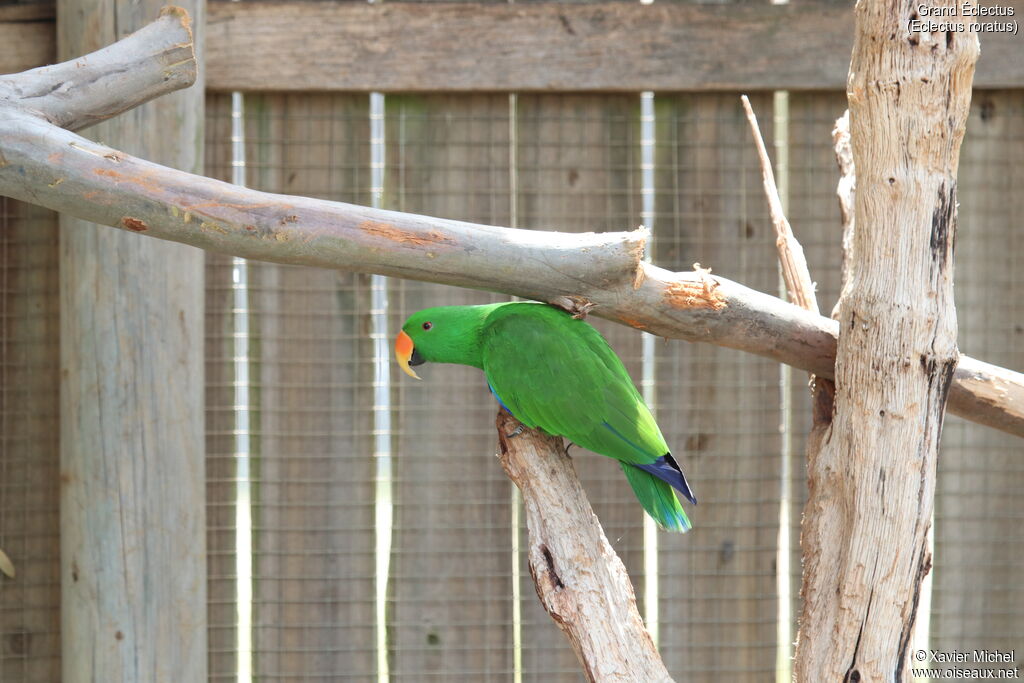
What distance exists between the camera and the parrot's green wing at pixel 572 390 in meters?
1.78

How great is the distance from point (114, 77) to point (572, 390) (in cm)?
97

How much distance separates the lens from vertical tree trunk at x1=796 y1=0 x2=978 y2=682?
5.21 feet

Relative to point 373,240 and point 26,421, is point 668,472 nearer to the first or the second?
point 373,240

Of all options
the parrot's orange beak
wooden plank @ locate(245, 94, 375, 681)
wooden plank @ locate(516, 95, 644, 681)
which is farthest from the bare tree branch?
wooden plank @ locate(245, 94, 375, 681)

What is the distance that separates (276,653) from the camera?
2.47 m

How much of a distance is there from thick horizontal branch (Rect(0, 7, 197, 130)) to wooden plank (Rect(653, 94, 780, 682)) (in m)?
1.25

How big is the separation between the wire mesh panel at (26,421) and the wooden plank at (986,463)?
2.27m

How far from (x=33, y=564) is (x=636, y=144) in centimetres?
185

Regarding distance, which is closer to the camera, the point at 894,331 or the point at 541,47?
the point at 894,331

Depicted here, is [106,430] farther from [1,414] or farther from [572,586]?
[572,586]

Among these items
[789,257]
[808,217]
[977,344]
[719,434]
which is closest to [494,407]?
[719,434]

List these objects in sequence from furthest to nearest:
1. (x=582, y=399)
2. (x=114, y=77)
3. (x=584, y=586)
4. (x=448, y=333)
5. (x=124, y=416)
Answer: (x=124, y=416)
(x=448, y=333)
(x=582, y=399)
(x=114, y=77)
(x=584, y=586)

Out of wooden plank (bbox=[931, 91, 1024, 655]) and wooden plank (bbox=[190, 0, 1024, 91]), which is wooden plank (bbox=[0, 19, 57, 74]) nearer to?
wooden plank (bbox=[190, 0, 1024, 91])

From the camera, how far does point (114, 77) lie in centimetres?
167
